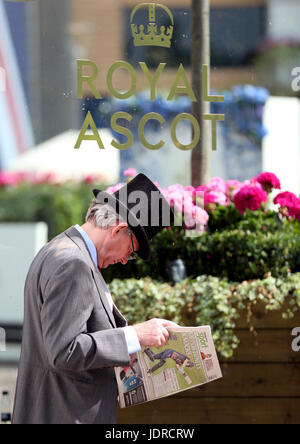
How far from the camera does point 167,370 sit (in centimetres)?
271

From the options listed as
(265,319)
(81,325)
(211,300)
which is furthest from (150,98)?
(81,325)

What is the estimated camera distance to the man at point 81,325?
242 centimetres

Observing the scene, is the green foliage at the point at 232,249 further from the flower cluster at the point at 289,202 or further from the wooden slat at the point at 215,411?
the wooden slat at the point at 215,411

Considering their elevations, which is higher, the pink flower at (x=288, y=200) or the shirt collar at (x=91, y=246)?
the shirt collar at (x=91, y=246)

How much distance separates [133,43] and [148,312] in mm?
1253

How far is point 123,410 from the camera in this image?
3.82 m

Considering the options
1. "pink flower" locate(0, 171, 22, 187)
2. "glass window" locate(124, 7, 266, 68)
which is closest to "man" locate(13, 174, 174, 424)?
"glass window" locate(124, 7, 266, 68)

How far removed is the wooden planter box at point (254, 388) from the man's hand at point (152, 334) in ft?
4.17

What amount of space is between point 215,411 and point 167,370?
1.21m

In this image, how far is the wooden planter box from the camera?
150 inches

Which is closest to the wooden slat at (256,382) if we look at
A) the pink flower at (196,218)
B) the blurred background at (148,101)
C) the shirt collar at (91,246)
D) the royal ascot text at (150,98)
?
the pink flower at (196,218)

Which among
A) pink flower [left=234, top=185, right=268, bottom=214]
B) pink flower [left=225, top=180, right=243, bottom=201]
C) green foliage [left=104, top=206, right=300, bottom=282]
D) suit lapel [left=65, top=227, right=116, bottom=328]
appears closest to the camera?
suit lapel [left=65, top=227, right=116, bottom=328]

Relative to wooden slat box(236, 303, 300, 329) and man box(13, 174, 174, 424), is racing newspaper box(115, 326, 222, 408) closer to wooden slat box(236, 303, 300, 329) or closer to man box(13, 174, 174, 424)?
man box(13, 174, 174, 424)

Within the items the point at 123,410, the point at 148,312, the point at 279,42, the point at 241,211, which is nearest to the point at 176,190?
the point at 241,211
